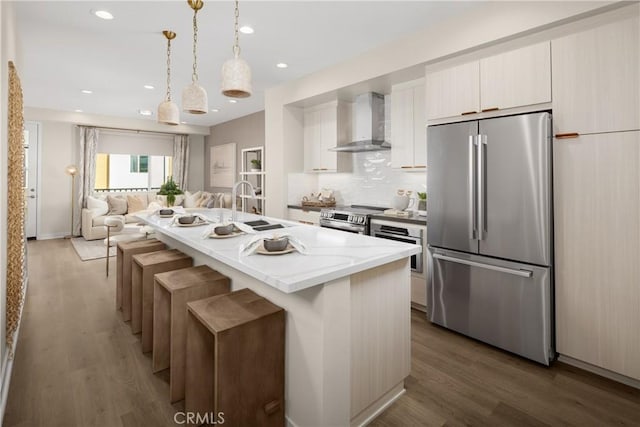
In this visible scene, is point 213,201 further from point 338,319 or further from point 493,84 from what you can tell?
point 338,319

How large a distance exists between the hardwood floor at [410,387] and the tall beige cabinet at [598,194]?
1.01 feet

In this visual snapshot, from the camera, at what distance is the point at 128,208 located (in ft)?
24.1

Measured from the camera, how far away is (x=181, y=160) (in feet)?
27.6

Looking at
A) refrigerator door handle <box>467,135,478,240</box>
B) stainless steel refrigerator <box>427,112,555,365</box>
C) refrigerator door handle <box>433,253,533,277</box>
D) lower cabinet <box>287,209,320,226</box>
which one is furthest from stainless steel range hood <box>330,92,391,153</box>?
refrigerator door handle <box>433,253,533,277</box>

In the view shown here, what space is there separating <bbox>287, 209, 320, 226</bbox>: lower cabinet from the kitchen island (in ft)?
7.45

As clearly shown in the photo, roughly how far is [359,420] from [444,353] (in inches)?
40.7

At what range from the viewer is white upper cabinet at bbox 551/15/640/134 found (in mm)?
1971

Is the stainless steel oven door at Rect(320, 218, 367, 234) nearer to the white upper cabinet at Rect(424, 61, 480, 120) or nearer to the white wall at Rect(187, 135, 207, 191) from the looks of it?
the white upper cabinet at Rect(424, 61, 480, 120)

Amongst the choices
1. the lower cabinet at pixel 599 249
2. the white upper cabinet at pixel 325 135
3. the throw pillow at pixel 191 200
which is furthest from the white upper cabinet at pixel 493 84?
the throw pillow at pixel 191 200

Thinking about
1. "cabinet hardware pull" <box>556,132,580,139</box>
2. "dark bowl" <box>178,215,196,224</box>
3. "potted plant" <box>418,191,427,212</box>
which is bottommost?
"dark bowl" <box>178,215,196,224</box>

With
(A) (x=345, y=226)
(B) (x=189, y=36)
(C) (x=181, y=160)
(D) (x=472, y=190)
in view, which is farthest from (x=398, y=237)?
(C) (x=181, y=160)

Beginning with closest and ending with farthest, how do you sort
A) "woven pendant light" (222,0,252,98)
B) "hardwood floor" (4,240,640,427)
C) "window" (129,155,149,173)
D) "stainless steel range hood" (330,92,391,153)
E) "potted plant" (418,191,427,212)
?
"hardwood floor" (4,240,640,427) → "woven pendant light" (222,0,252,98) → "potted plant" (418,191,427,212) → "stainless steel range hood" (330,92,391,153) → "window" (129,155,149,173)

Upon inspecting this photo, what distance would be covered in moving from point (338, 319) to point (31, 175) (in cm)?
788

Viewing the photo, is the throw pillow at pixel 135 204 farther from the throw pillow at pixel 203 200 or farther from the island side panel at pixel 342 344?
the island side panel at pixel 342 344
